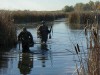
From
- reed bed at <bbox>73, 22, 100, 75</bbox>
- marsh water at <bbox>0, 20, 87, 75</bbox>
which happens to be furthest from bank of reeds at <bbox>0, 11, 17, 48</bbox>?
reed bed at <bbox>73, 22, 100, 75</bbox>

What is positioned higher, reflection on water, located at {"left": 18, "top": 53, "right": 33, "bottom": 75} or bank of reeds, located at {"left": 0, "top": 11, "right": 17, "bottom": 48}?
bank of reeds, located at {"left": 0, "top": 11, "right": 17, "bottom": 48}

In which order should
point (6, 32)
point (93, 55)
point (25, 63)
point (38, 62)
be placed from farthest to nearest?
point (6, 32), point (38, 62), point (25, 63), point (93, 55)

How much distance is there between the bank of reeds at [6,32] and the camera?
20.8 metres

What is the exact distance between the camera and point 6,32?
2127cm

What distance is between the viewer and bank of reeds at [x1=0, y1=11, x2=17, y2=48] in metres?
20.8

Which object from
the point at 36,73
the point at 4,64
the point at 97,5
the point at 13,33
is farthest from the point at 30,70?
the point at 13,33

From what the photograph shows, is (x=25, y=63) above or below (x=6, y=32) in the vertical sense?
below

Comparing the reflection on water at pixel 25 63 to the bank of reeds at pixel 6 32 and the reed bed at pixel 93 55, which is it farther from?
the reed bed at pixel 93 55

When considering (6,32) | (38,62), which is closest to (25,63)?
(38,62)

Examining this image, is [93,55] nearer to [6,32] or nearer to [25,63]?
[25,63]

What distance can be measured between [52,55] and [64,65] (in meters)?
3.76

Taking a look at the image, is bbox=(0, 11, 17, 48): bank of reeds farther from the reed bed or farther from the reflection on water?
the reed bed

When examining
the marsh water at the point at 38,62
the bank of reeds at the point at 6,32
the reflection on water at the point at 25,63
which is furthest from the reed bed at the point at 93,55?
the bank of reeds at the point at 6,32

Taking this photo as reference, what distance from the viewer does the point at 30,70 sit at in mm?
13469
